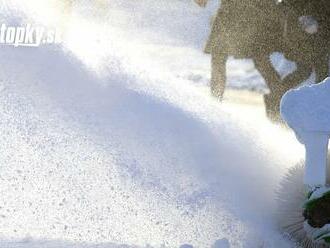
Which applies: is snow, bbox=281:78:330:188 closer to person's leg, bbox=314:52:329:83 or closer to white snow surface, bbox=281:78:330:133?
white snow surface, bbox=281:78:330:133

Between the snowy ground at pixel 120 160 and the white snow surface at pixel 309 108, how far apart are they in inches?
20.7

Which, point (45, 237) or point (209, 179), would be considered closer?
point (45, 237)

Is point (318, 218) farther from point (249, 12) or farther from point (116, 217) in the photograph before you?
point (249, 12)

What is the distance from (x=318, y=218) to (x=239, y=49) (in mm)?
4658

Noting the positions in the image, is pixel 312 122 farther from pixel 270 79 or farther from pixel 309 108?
Answer: pixel 270 79

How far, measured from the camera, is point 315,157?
4.44m

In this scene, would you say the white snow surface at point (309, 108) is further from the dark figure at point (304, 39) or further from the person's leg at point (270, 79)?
the dark figure at point (304, 39)

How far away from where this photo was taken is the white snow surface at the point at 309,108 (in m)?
4.41

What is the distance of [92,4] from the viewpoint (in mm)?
14820

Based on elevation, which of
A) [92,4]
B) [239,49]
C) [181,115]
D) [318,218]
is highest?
[318,218]

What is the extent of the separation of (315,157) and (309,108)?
20 centimetres

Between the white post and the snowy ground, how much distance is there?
12.1 inches

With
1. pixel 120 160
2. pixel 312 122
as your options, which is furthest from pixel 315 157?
pixel 120 160

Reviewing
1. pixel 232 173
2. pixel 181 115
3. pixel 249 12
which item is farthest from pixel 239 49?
pixel 232 173
